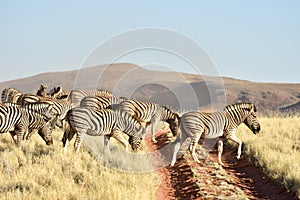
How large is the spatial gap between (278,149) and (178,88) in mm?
78729

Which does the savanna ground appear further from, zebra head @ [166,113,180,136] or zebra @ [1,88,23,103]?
zebra @ [1,88,23,103]

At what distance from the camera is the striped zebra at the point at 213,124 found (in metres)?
14.2

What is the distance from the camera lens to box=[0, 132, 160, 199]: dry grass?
9305 millimetres

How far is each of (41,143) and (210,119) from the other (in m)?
5.22

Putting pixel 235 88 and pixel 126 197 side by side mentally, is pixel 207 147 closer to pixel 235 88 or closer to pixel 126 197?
pixel 126 197

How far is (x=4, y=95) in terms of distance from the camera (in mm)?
21734

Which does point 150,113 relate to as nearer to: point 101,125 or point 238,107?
point 238,107

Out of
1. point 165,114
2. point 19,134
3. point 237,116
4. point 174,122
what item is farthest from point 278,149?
point 19,134

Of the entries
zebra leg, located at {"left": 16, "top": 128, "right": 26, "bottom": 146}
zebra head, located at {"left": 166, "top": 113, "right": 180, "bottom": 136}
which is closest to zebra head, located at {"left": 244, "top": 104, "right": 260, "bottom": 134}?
zebra head, located at {"left": 166, "top": 113, "right": 180, "bottom": 136}

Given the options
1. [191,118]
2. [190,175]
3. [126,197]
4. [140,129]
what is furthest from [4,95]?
[126,197]

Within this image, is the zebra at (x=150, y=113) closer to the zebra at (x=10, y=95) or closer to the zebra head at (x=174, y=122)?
the zebra head at (x=174, y=122)

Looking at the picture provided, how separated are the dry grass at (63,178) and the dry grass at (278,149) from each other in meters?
3.03

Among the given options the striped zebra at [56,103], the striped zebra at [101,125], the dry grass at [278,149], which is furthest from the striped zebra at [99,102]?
the dry grass at [278,149]

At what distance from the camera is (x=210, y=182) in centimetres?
1171
